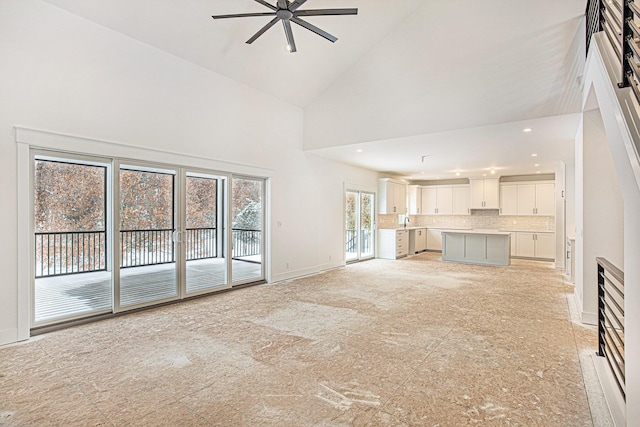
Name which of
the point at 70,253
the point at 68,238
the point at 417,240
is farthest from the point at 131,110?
the point at 417,240

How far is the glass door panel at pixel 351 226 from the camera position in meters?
8.72

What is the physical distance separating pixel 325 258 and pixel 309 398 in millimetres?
5351

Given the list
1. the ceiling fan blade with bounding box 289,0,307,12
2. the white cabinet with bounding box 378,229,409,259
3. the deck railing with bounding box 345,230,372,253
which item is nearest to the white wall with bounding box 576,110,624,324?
the ceiling fan blade with bounding box 289,0,307,12

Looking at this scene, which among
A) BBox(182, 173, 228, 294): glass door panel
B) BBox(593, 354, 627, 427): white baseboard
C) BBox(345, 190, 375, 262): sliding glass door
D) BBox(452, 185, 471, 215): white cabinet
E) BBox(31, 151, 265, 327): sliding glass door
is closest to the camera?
BBox(593, 354, 627, 427): white baseboard

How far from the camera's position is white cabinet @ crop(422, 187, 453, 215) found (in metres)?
11.5

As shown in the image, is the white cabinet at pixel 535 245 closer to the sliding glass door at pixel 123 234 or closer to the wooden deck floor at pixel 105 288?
the sliding glass door at pixel 123 234

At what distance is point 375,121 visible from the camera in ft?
19.5

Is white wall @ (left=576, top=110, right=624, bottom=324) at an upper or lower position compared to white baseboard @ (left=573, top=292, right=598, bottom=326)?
upper

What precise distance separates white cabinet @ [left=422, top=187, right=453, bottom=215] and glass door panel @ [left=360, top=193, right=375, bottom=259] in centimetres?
317

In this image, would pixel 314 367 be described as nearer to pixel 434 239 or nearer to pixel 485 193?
pixel 485 193

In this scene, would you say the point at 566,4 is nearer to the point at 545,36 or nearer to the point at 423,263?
the point at 545,36

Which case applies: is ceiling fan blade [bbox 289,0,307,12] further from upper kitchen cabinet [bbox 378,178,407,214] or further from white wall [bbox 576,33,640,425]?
upper kitchen cabinet [bbox 378,178,407,214]

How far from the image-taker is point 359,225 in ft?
30.2

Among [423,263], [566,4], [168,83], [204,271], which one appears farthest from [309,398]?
[423,263]
